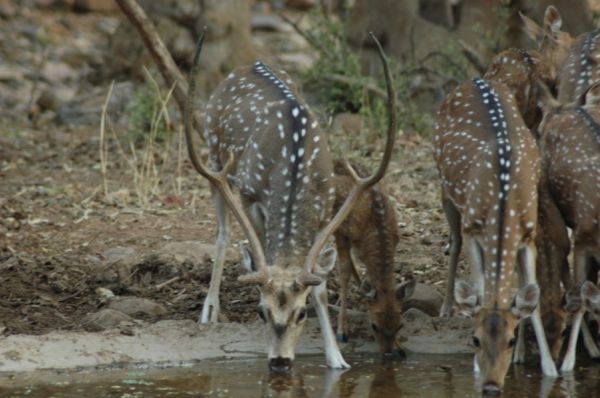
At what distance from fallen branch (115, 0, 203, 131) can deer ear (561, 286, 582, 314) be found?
554 centimetres

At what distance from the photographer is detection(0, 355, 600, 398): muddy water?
9172 mm

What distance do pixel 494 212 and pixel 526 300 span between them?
0.73 m

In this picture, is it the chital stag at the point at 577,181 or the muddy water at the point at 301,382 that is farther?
the chital stag at the point at 577,181

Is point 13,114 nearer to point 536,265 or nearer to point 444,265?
point 444,265

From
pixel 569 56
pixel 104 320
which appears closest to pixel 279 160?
pixel 104 320

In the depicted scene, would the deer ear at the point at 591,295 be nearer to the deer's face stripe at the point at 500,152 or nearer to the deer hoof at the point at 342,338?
the deer's face stripe at the point at 500,152

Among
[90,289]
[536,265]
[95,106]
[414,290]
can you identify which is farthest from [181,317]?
[95,106]

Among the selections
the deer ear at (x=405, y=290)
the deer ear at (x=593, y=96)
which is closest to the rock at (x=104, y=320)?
the deer ear at (x=405, y=290)

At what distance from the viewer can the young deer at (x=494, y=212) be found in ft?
30.3

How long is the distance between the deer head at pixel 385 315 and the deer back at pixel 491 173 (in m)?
A: 0.80

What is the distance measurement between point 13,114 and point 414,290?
417 inches

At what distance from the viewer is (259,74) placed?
11.5m

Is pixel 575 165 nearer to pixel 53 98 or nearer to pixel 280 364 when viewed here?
pixel 280 364

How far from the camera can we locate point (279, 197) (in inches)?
396
